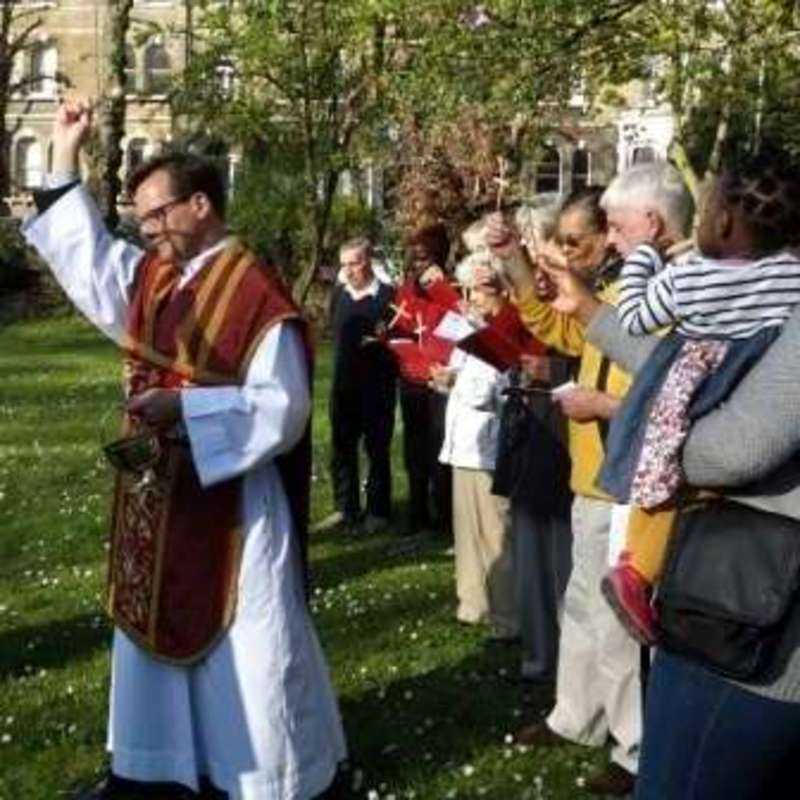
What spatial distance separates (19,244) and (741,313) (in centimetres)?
3775

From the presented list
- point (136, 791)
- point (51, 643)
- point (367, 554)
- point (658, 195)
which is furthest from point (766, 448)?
point (367, 554)

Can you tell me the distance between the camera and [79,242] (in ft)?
18.0

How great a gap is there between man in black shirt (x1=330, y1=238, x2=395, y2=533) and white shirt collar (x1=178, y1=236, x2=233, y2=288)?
572 centimetres

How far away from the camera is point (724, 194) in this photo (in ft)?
10.9

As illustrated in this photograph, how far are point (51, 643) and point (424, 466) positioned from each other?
3.77m

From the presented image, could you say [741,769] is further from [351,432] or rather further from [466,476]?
[351,432]

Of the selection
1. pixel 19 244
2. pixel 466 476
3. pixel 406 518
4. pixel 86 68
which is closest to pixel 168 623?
pixel 466 476

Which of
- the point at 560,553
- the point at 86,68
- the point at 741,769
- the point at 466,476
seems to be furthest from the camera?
the point at 86,68

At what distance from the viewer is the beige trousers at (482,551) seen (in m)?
8.20

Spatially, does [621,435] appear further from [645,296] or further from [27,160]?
[27,160]

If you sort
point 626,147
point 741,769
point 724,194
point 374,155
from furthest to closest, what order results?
point 626,147 → point 374,155 → point 724,194 → point 741,769

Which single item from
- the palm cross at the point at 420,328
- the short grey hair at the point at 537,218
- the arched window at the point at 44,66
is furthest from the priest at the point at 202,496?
the arched window at the point at 44,66

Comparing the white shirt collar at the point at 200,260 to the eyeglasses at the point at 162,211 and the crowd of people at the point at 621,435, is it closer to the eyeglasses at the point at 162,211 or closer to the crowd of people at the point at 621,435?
the eyeglasses at the point at 162,211

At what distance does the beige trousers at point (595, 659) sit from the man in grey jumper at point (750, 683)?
2.52 m
